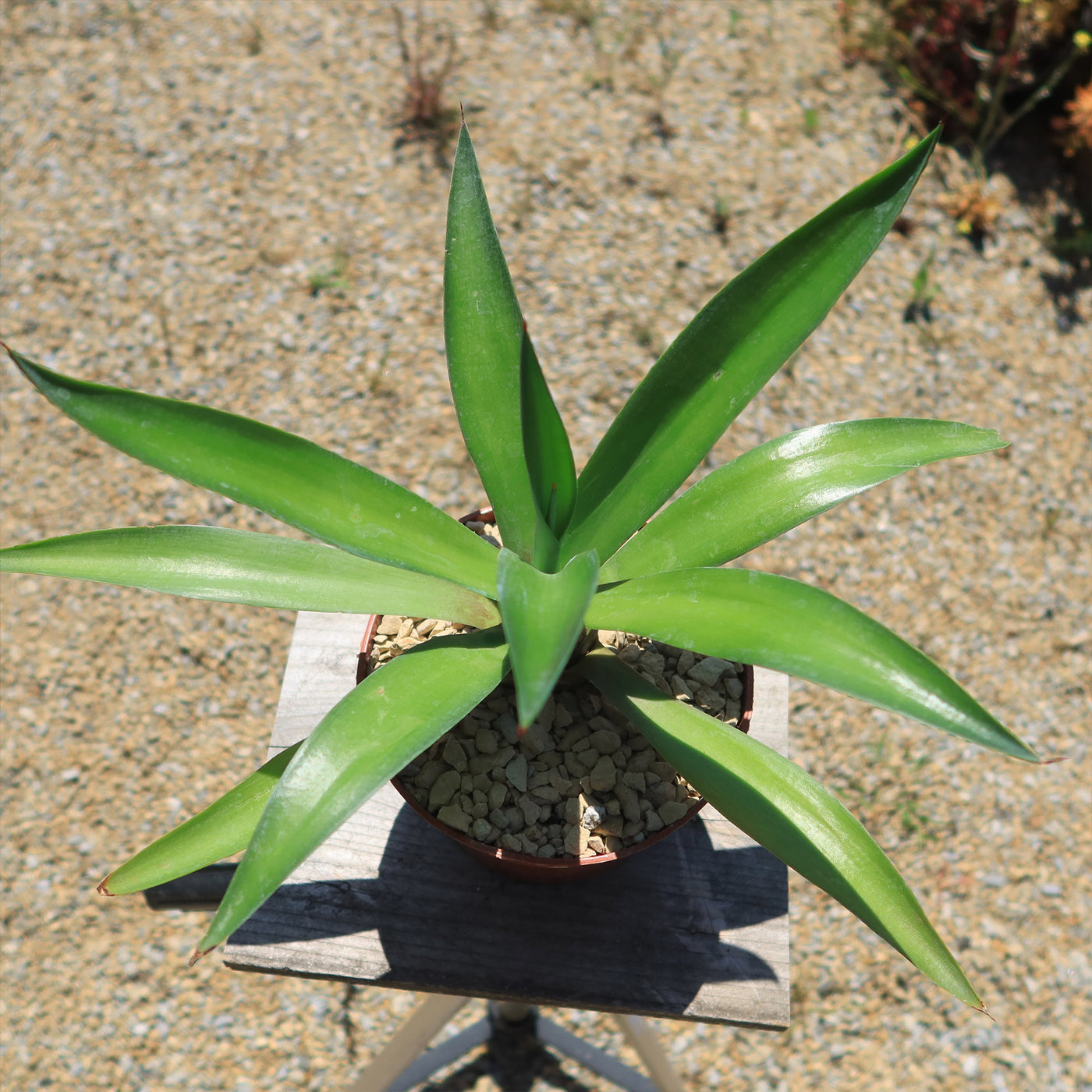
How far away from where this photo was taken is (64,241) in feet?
9.75

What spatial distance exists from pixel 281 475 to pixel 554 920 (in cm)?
66

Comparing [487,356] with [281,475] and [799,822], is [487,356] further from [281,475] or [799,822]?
[799,822]

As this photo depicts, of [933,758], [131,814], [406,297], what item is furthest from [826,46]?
[131,814]

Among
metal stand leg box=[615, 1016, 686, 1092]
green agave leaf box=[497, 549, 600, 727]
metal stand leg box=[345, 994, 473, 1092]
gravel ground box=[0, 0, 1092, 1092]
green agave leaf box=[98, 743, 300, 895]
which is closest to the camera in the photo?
green agave leaf box=[497, 549, 600, 727]

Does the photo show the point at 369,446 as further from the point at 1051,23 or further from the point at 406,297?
the point at 1051,23

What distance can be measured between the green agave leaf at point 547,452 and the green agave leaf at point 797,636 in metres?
0.11

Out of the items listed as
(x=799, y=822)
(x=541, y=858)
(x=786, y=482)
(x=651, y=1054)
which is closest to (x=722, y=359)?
(x=786, y=482)

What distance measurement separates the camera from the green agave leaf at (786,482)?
936mm

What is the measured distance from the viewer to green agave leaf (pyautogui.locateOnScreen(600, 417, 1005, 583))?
36.8 inches

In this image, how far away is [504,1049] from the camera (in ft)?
7.36

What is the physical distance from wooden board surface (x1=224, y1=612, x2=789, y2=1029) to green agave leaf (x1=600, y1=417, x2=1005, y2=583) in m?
0.46

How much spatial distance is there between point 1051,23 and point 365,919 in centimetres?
330

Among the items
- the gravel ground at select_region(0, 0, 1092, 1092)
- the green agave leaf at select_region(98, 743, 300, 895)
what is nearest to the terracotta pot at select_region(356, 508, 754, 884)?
the green agave leaf at select_region(98, 743, 300, 895)

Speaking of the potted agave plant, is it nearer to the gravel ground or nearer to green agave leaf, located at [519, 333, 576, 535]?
green agave leaf, located at [519, 333, 576, 535]
